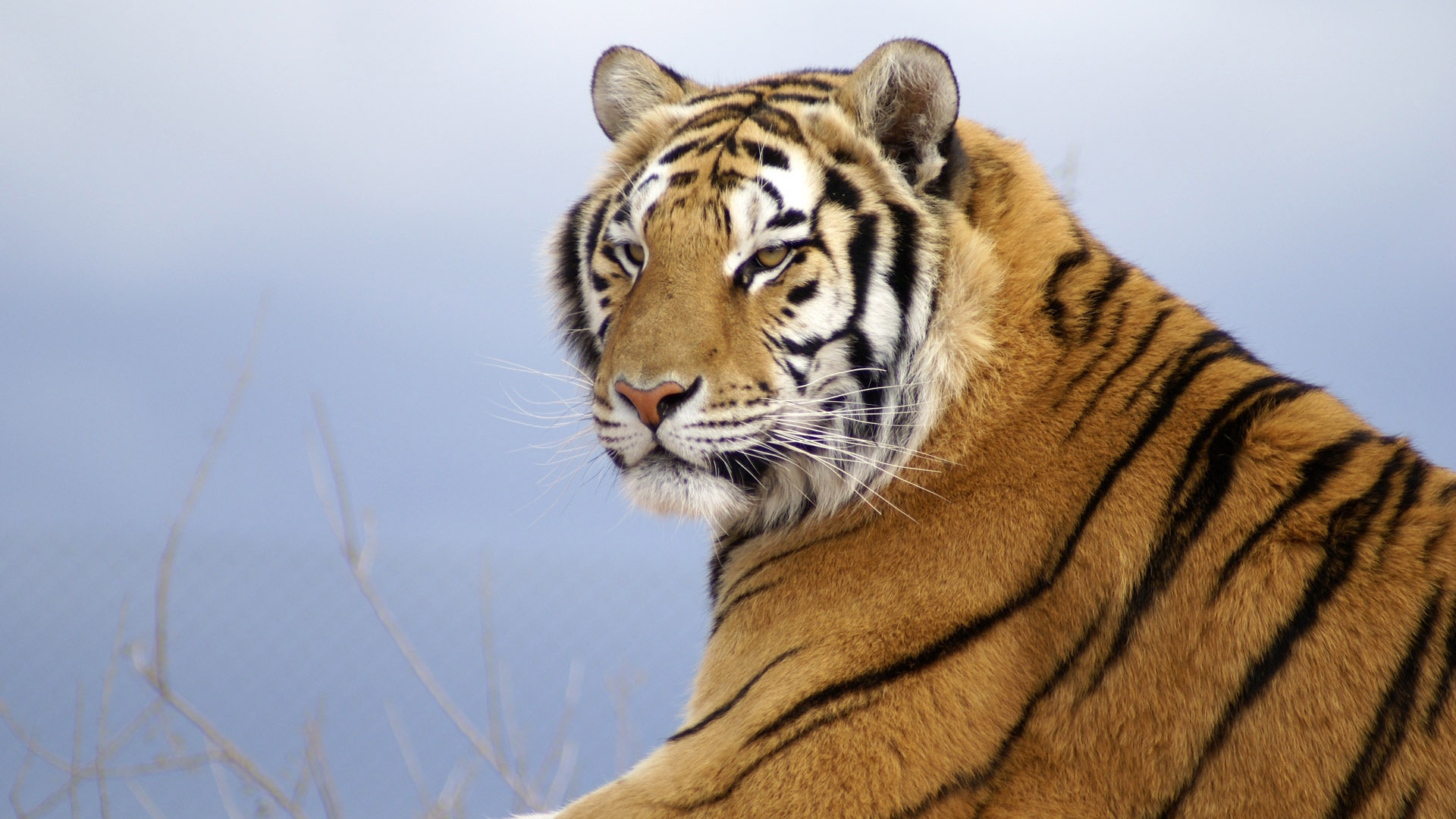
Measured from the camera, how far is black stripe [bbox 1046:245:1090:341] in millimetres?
1947

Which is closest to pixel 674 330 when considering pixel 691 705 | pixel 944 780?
pixel 691 705

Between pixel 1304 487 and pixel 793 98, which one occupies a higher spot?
pixel 793 98

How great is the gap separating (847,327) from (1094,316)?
1.45 feet

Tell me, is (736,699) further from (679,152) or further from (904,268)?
(679,152)

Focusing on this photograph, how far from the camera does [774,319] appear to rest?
1.95 m

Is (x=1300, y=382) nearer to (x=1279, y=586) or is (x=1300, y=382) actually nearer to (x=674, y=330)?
(x=1279, y=586)

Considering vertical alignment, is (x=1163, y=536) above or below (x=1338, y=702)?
above

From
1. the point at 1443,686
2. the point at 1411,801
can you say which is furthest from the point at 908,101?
the point at 1411,801

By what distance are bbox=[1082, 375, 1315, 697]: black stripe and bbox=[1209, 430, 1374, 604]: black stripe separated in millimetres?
62

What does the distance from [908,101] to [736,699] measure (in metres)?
1.14

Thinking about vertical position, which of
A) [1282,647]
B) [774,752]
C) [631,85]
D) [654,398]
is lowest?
[774,752]

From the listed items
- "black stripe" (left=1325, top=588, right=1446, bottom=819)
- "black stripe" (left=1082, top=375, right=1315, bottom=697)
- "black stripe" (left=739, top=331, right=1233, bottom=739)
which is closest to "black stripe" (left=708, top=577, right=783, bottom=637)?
"black stripe" (left=739, top=331, right=1233, bottom=739)

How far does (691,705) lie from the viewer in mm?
1929

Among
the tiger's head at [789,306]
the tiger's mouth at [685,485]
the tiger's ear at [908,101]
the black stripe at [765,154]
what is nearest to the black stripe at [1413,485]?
the tiger's head at [789,306]
